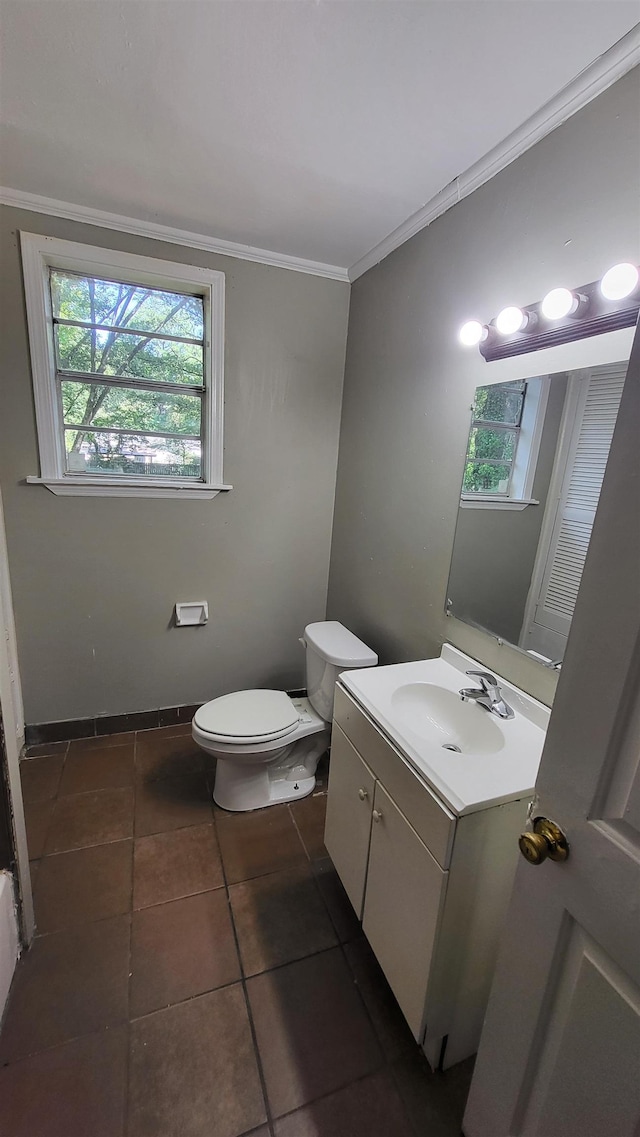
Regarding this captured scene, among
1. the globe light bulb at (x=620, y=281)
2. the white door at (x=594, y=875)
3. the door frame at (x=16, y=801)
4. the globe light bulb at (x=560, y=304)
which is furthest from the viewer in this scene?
the door frame at (x=16, y=801)

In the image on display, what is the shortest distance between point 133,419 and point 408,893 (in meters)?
2.05

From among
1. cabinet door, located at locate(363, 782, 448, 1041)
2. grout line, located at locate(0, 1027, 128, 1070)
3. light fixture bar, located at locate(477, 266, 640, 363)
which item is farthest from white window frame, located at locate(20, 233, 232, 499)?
grout line, located at locate(0, 1027, 128, 1070)

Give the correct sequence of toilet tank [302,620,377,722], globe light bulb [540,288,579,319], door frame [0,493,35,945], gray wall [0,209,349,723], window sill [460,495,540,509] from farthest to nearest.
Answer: gray wall [0,209,349,723] < toilet tank [302,620,377,722] < window sill [460,495,540,509] < door frame [0,493,35,945] < globe light bulb [540,288,579,319]

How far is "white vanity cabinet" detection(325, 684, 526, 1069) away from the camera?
92cm

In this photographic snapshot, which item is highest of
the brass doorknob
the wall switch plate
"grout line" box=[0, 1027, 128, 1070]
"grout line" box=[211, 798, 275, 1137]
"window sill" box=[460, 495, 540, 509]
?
"window sill" box=[460, 495, 540, 509]

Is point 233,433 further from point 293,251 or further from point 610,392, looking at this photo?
point 610,392

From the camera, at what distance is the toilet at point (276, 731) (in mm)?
1723

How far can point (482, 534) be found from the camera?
1.42 m

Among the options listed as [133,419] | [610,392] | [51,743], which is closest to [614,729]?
[610,392]

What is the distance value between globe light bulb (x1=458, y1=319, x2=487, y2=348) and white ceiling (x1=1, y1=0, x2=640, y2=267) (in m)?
0.47

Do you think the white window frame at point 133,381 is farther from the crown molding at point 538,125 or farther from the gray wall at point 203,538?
the crown molding at point 538,125

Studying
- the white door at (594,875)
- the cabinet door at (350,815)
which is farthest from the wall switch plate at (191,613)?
the white door at (594,875)

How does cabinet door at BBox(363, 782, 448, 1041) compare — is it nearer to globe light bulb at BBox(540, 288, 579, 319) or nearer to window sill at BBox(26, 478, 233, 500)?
globe light bulb at BBox(540, 288, 579, 319)

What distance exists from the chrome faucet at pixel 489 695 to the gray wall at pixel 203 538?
4.27 feet
